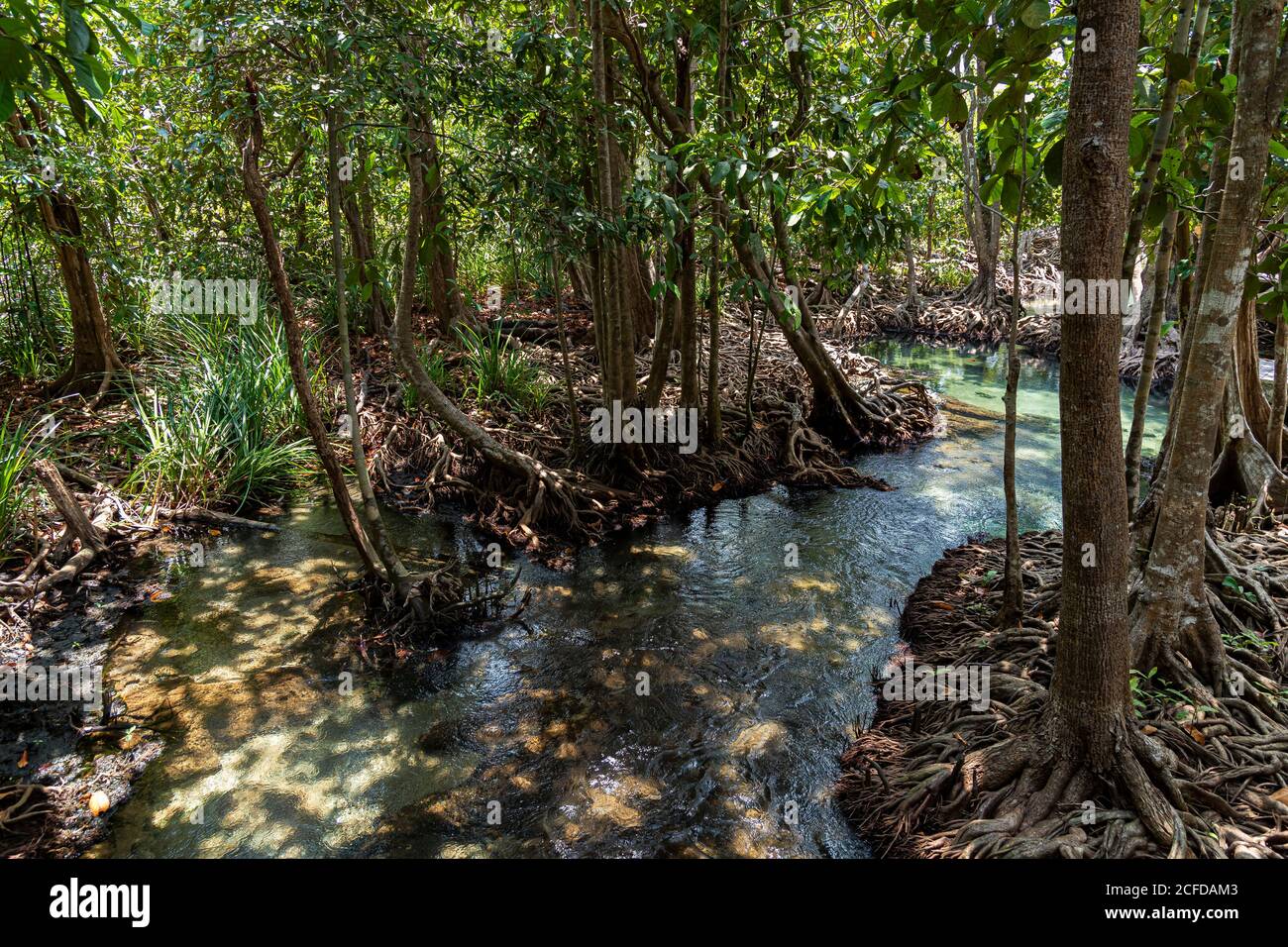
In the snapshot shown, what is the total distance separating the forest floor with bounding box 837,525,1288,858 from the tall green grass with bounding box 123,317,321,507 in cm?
559

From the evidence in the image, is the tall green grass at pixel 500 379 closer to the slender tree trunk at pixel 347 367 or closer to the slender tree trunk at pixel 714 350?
the slender tree trunk at pixel 714 350

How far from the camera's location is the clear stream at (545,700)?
3391mm

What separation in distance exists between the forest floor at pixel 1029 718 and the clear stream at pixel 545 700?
233 millimetres

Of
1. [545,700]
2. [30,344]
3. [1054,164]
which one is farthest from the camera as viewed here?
[30,344]

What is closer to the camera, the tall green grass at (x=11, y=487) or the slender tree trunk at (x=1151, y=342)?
the slender tree trunk at (x=1151, y=342)

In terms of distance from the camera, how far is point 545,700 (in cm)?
432

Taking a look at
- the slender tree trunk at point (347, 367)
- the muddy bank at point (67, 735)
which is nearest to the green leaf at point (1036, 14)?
the slender tree trunk at point (347, 367)

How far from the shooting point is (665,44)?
6.08 meters

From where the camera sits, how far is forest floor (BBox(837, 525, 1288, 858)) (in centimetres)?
279

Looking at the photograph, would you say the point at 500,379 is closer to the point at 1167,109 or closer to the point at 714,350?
the point at 714,350

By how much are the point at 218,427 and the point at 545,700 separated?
4380 millimetres

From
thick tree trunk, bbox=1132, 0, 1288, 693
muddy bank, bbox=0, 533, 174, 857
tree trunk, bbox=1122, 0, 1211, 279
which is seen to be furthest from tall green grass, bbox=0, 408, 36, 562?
thick tree trunk, bbox=1132, 0, 1288, 693

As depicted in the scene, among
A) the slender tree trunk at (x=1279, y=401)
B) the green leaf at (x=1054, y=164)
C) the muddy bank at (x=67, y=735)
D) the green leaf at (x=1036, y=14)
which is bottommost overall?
the muddy bank at (x=67, y=735)

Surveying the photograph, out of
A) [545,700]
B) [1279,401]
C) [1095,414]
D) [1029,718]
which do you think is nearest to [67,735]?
[545,700]
